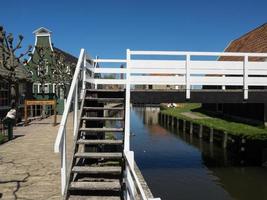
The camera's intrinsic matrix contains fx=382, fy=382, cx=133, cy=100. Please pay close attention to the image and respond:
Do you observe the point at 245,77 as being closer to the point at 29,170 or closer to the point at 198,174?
the point at 29,170

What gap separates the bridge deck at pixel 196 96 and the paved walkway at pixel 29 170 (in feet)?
10.6

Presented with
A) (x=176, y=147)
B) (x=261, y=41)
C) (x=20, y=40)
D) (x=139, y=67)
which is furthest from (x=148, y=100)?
Answer: (x=261, y=41)

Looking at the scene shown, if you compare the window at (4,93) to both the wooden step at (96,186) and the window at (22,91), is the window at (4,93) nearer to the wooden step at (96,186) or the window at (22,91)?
the window at (22,91)

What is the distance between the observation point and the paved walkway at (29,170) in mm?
8023

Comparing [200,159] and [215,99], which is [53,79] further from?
[215,99]

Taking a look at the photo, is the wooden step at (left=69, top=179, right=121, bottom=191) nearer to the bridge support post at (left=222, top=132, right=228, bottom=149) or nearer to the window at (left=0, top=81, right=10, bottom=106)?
the bridge support post at (left=222, top=132, right=228, bottom=149)

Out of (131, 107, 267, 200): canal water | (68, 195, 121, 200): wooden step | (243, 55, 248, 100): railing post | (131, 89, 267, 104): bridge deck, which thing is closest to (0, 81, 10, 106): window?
(131, 107, 267, 200): canal water

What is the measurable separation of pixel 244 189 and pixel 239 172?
2.64 m

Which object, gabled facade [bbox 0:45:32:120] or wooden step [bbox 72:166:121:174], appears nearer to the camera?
wooden step [bbox 72:166:121:174]

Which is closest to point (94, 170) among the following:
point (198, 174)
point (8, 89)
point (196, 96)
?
point (196, 96)

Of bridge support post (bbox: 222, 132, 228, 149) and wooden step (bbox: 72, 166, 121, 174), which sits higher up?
wooden step (bbox: 72, 166, 121, 174)

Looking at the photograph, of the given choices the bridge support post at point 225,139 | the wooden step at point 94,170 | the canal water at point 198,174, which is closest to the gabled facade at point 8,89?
the canal water at point 198,174

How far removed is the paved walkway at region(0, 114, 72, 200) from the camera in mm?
8023

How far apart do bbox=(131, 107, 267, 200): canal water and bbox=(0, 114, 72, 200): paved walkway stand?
4721 mm
